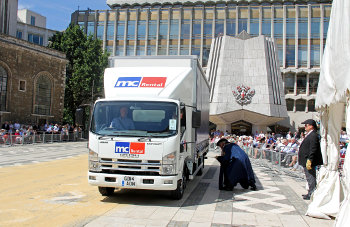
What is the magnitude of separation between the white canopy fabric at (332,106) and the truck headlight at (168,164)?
3094 millimetres

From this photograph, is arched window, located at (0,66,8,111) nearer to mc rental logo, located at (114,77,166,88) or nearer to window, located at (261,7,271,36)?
mc rental logo, located at (114,77,166,88)

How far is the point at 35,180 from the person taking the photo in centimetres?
1091

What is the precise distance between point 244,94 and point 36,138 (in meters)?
23.9

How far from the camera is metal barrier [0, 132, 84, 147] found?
81.3 feet

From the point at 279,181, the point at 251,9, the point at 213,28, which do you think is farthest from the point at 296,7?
the point at 279,181

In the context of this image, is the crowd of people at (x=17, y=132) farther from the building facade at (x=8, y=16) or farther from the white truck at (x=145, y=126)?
the white truck at (x=145, y=126)

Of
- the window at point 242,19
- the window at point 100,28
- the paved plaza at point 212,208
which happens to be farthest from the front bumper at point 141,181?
the window at point 100,28

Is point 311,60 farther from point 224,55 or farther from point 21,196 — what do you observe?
point 21,196

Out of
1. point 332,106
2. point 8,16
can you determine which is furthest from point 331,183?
point 8,16

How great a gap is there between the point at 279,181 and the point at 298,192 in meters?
2.42

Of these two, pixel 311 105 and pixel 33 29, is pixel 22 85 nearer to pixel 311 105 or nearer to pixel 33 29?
pixel 33 29

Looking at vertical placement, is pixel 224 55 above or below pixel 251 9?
below

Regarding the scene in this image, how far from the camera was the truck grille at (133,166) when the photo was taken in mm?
7777

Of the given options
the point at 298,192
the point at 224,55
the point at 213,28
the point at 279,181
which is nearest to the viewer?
the point at 298,192
